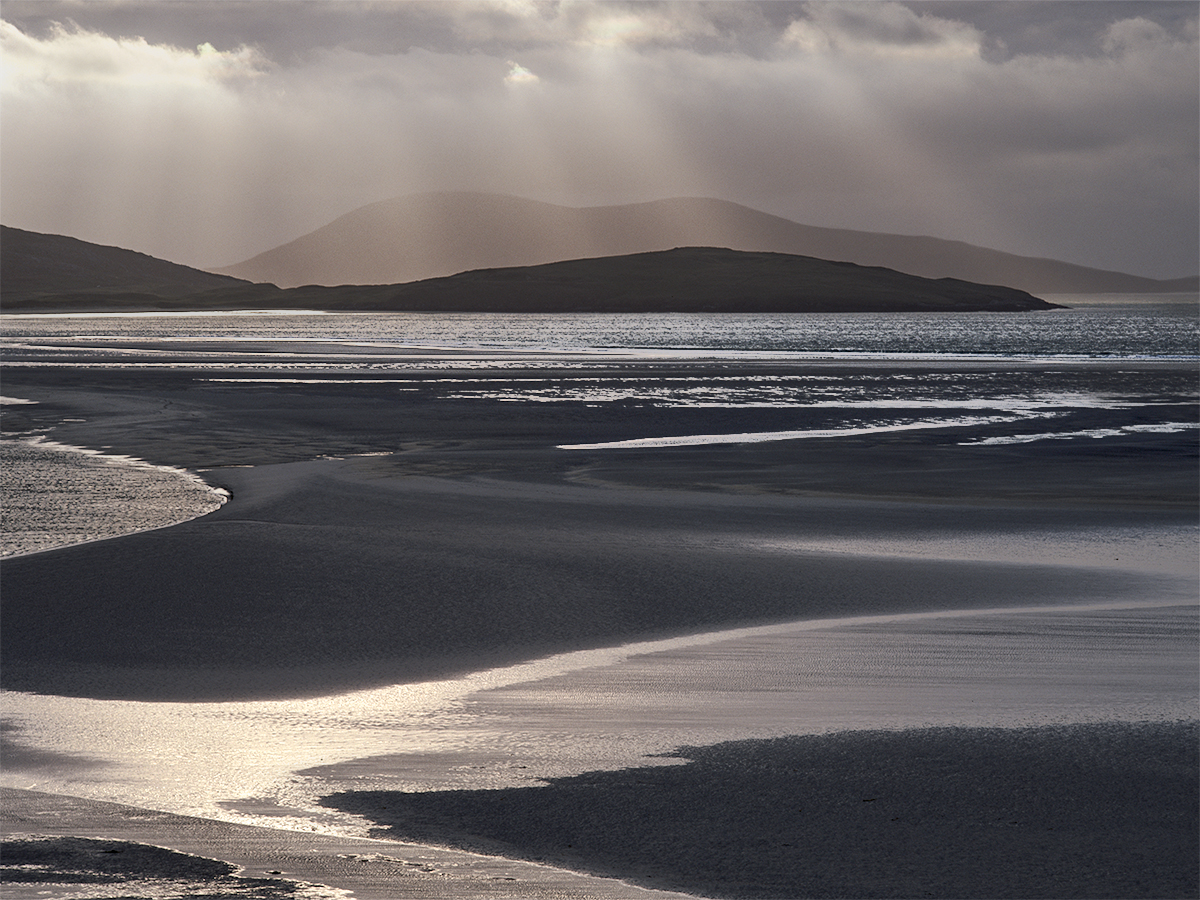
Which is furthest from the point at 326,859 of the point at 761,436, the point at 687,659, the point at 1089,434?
the point at 1089,434

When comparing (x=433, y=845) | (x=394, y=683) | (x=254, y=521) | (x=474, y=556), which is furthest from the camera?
(x=254, y=521)

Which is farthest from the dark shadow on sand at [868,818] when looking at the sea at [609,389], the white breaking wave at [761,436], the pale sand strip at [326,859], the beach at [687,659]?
the white breaking wave at [761,436]

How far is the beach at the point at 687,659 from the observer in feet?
16.0

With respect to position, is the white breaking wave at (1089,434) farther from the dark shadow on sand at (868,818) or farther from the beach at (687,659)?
the dark shadow on sand at (868,818)

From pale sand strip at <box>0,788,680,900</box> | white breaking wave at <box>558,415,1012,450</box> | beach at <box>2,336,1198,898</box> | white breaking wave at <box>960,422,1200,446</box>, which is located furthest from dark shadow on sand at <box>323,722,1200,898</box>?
white breaking wave at <box>960,422,1200,446</box>

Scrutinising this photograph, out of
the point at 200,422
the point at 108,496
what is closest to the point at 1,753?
the point at 108,496

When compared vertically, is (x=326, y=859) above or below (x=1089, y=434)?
below

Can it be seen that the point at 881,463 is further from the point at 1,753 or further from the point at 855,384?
the point at 855,384

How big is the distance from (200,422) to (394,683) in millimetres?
19037

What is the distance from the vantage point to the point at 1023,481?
16.9 m

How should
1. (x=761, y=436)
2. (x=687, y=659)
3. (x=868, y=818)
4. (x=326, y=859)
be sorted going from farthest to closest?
(x=761, y=436)
(x=687, y=659)
(x=868, y=818)
(x=326, y=859)

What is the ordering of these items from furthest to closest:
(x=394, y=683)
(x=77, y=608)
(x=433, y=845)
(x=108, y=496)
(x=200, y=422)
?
1. (x=200, y=422)
2. (x=108, y=496)
3. (x=77, y=608)
4. (x=394, y=683)
5. (x=433, y=845)

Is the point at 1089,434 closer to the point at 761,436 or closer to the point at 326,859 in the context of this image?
the point at 761,436

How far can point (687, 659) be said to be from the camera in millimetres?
7816
